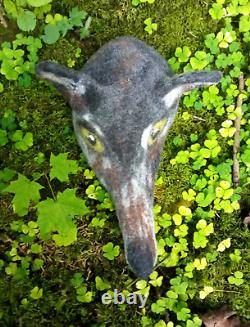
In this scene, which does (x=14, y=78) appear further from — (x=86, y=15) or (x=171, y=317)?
(x=171, y=317)

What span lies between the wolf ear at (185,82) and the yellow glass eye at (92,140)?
431 millimetres

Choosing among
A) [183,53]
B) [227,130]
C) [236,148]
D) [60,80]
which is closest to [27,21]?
[60,80]

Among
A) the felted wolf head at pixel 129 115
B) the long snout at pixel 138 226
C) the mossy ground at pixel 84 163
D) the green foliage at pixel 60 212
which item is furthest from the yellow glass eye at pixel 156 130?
the mossy ground at pixel 84 163

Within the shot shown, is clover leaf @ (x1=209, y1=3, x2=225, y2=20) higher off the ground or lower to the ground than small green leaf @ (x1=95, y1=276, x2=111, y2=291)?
higher

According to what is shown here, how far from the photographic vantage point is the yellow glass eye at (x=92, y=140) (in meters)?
2.74

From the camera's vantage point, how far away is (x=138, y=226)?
2.82 m

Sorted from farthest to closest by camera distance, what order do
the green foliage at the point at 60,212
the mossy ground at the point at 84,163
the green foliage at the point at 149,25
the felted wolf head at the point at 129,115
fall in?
1. the green foliage at the point at 149,25
2. the mossy ground at the point at 84,163
3. the green foliage at the point at 60,212
4. the felted wolf head at the point at 129,115

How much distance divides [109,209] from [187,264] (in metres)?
0.69

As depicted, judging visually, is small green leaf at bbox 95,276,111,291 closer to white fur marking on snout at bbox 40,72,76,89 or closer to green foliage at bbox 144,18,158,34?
white fur marking on snout at bbox 40,72,76,89

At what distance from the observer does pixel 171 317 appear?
3.54m

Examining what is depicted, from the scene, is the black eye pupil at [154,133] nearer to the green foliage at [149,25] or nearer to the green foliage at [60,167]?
the green foliage at [60,167]

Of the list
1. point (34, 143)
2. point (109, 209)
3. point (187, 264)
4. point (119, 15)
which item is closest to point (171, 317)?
point (187, 264)

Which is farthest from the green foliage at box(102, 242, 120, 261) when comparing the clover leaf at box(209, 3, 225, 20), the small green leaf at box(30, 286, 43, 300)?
the clover leaf at box(209, 3, 225, 20)

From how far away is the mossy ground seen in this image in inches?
137
